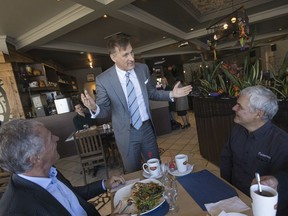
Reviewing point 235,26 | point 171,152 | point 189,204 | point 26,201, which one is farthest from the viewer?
point 235,26

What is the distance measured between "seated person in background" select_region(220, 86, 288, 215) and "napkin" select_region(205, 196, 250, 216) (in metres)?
0.38

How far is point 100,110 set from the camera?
1797 millimetres

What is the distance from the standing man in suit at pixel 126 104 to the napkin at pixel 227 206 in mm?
848

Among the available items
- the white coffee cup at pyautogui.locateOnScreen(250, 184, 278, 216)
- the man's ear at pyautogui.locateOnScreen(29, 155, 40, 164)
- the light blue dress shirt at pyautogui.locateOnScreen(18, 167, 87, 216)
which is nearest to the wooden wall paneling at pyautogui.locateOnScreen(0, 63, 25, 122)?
the light blue dress shirt at pyautogui.locateOnScreen(18, 167, 87, 216)

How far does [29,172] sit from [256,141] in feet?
4.38

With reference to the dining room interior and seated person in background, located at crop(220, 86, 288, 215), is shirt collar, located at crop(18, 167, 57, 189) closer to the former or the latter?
the dining room interior

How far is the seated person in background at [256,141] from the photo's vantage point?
123 centimetres

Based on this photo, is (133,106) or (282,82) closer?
(133,106)

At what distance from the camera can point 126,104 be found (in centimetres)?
181

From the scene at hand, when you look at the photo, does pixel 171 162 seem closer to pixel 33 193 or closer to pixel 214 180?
pixel 214 180

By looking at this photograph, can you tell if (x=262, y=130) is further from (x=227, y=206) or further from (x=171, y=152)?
(x=171, y=152)

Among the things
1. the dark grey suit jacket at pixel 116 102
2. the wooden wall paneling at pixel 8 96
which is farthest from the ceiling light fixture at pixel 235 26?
the wooden wall paneling at pixel 8 96

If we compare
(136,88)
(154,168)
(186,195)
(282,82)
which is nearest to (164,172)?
(154,168)

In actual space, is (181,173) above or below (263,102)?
below
